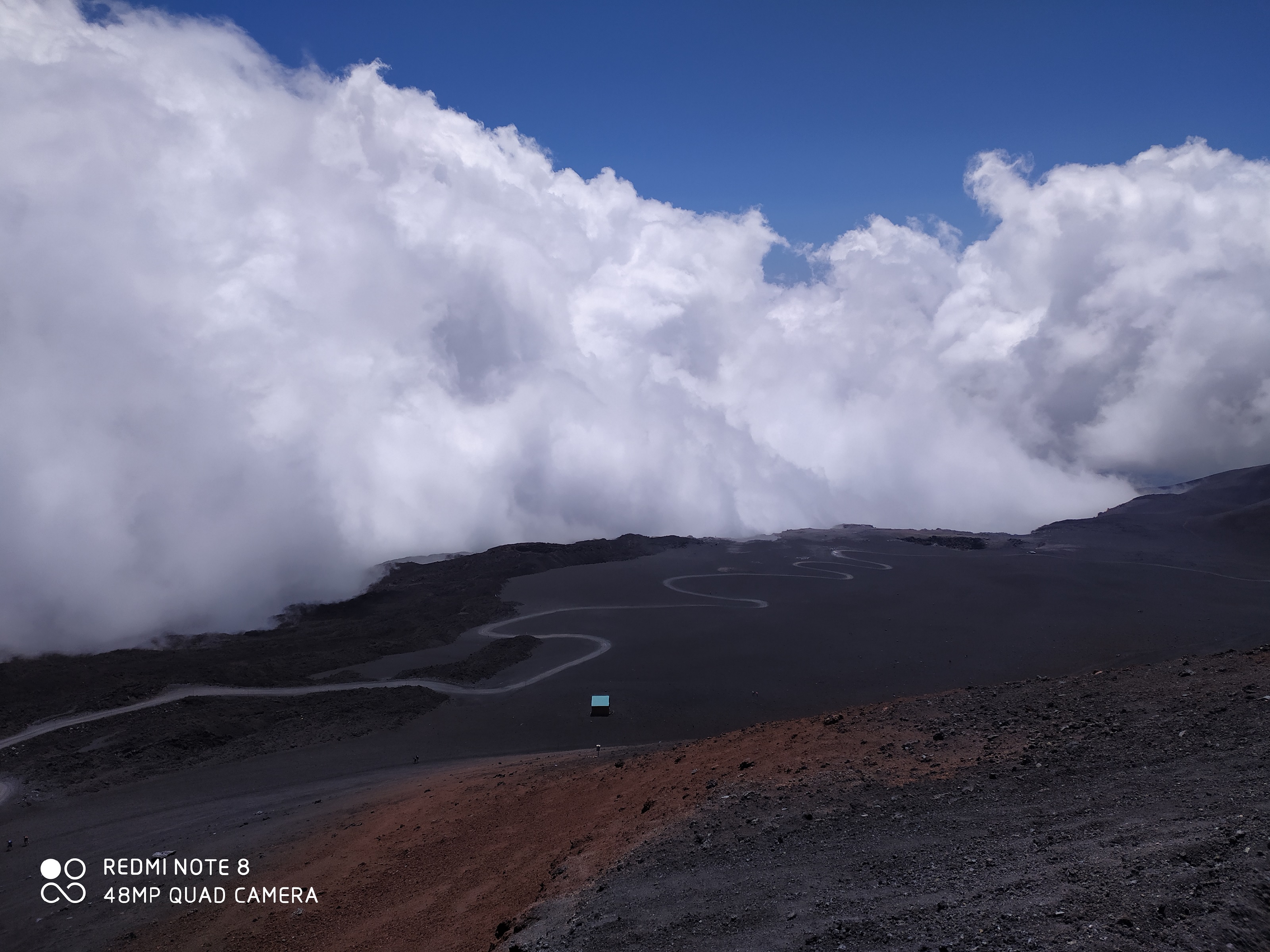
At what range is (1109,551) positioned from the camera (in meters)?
64.6

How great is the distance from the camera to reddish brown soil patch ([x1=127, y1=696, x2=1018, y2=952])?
1195 centimetres

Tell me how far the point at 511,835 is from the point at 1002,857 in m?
9.39

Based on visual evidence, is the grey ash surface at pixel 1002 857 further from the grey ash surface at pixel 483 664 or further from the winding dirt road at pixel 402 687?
the grey ash surface at pixel 483 664

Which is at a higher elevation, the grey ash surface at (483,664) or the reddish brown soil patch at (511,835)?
the grey ash surface at (483,664)

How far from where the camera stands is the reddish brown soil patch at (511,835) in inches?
471

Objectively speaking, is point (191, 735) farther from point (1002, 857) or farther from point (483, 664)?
point (1002, 857)

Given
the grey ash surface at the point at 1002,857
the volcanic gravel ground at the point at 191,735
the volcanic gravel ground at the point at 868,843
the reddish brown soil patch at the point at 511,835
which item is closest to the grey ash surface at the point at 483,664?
the volcanic gravel ground at the point at 191,735

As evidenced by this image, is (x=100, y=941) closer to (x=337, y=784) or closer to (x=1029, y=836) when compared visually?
(x=337, y=784)

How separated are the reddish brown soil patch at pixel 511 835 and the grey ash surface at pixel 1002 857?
2.54 feet

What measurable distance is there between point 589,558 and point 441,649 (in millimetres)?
28982

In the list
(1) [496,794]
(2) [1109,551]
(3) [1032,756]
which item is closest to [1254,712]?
(3) [1032,756]

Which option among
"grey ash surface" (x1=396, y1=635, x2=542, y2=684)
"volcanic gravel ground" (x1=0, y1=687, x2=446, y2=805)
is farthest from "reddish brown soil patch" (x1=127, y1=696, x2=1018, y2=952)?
"grey ash surface" (x1=396, y1=635, x2=542, y2=684)

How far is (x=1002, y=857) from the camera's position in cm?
923

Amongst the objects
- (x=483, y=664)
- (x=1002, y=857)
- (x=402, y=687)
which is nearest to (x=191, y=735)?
(x=402, y=687)
